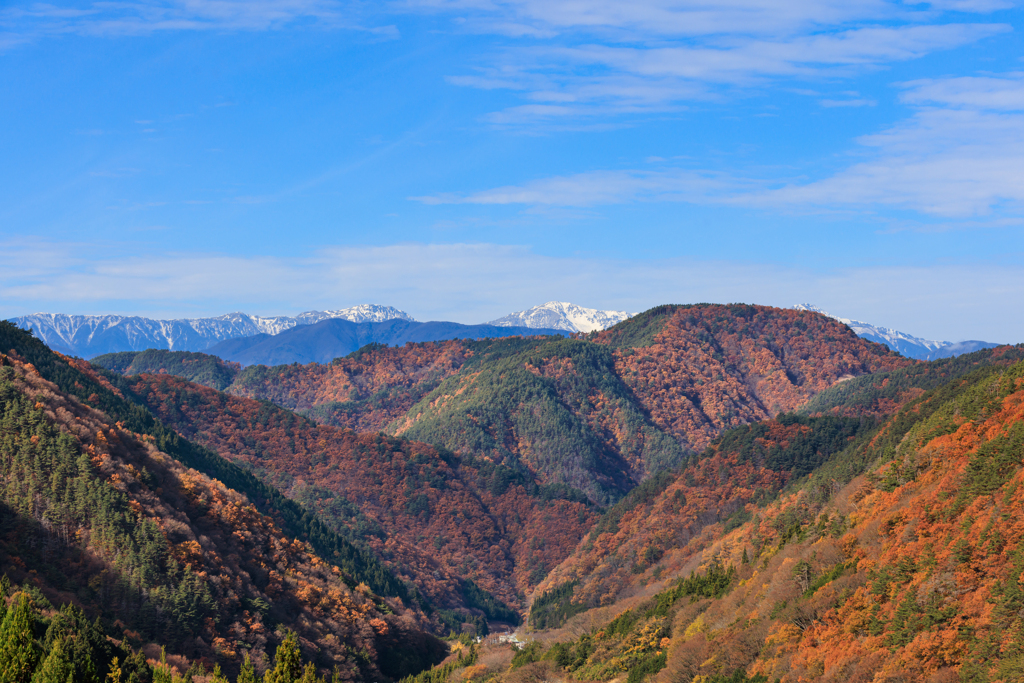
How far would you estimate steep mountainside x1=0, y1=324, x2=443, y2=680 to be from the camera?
393 feet

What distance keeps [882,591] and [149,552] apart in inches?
3944

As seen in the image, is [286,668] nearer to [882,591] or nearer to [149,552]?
[149,552]

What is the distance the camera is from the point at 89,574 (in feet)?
396

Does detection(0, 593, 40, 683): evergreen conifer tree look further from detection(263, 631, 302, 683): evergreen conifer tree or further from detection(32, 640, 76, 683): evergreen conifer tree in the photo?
detection(263, 631, 302, 683): evergreen conifer tree

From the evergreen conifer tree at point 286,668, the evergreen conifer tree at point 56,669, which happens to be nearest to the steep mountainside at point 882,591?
the evergreen conifer tree at point 286,668

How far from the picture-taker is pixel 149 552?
12562 centimetres

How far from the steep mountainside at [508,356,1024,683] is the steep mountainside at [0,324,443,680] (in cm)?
3748

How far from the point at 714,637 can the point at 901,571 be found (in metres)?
26.9

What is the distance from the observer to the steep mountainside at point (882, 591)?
78.8m

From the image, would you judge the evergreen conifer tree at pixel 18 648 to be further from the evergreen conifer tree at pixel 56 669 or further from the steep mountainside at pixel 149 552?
the steep mountainside at pixel 149 552

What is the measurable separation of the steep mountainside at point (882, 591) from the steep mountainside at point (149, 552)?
37477 millimetres

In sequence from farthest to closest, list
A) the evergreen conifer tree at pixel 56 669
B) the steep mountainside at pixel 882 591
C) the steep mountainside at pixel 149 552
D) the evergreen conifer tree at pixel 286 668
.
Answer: the steep mountainside at pixel 149 552 → the evergreen conifer tree at pixel 286 668 → the steep mountainside at pixel 882 591 → the evergreen conifer tree at pixel 56 669

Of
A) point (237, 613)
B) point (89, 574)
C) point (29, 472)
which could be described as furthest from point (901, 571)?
point (29, 472)

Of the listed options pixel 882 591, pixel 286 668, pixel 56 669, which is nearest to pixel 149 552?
pixel 286 668
